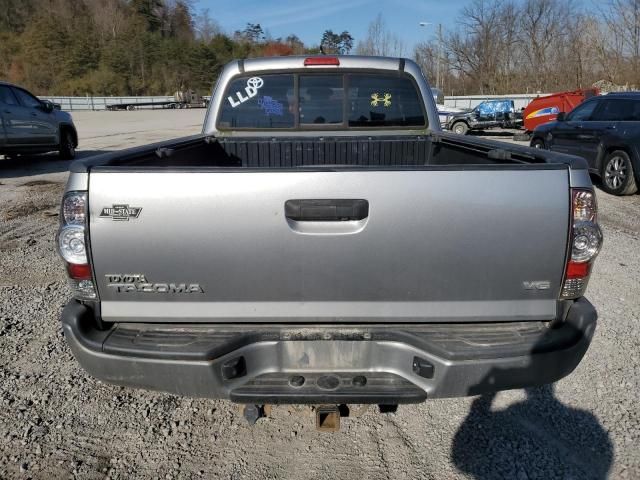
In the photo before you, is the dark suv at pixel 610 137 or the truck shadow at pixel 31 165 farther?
the truck shadow at pixel 31 165

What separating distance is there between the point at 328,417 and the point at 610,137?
28.1 feet

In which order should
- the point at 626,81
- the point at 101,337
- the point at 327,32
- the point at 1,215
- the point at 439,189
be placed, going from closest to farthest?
the point at 439,189
the point at 101,337
the point at 1,215
the point at 626,81
the point at 327,32

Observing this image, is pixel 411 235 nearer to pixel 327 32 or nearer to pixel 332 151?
pixel 332 151

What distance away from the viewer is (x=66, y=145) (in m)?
13.1

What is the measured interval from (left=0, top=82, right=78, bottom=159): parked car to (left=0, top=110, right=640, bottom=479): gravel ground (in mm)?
9062

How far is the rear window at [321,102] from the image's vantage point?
3920 mm

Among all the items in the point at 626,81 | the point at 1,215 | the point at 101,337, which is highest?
the point at 626,81

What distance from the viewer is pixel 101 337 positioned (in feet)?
6.86

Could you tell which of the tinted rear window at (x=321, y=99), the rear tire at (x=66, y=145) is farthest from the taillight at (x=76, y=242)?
the rear tire at (x=66, y=145)

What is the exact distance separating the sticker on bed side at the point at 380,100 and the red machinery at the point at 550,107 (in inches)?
623

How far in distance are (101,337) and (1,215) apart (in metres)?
6.69

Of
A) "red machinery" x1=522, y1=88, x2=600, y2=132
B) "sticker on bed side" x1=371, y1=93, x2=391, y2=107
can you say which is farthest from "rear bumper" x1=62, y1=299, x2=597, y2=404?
"red machinery" x1=522, y1=88, x2=600, y2=132

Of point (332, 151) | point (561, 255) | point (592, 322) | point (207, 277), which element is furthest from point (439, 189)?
point (332, 151)

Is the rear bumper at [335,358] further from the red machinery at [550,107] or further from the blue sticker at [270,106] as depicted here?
the red machinery at [550,107]
